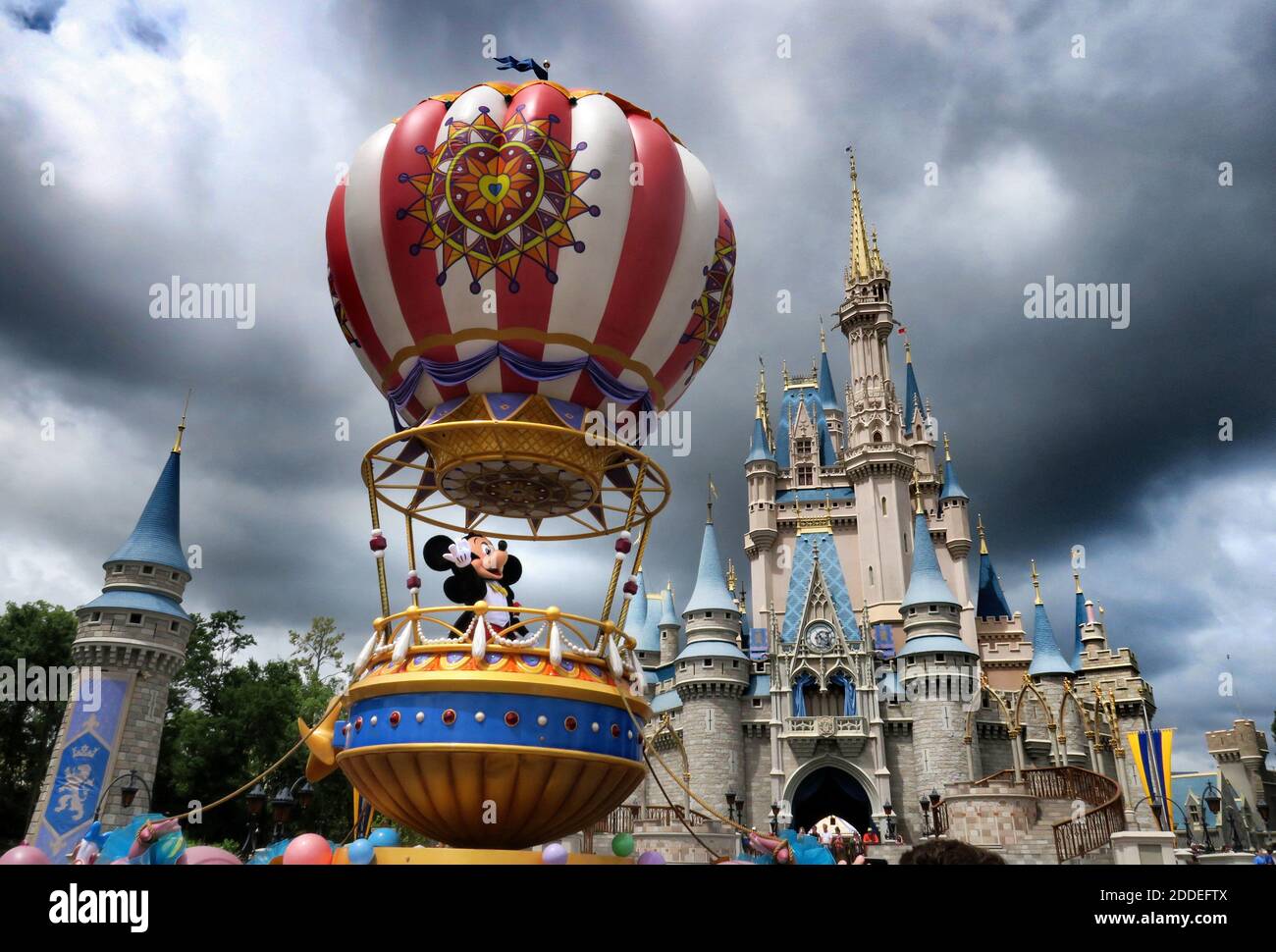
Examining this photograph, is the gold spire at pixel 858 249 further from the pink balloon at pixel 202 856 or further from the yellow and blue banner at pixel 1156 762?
the pink balloon at pixel 202 856

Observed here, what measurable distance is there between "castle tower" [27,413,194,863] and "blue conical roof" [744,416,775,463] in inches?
1203

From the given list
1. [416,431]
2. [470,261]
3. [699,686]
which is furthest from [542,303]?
[699,686]

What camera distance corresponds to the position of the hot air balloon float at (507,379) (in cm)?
685

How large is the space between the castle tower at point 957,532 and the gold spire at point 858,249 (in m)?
12.2

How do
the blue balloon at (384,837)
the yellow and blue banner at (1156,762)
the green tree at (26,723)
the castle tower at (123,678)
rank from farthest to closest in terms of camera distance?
1. the green tree at (26,723)
2. the yellow and blue banner at (1156,762)
3. the castle tower at (123,678)
4. the blue balloon at (384,837)

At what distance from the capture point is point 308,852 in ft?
20.5

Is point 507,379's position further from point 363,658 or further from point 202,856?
point 202,856

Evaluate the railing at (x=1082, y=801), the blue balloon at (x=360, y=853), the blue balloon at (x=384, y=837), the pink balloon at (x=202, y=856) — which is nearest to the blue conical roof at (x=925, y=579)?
the railing at (x=1082, y=801)

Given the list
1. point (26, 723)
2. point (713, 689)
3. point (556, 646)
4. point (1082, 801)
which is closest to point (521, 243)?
point (556, 646)

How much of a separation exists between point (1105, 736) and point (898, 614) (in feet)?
36.8

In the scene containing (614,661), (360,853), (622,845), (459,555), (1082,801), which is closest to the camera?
(360,853)

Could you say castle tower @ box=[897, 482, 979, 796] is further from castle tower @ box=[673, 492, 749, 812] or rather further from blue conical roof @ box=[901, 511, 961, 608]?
castle tower @ box=[673, 492, 749, 812]

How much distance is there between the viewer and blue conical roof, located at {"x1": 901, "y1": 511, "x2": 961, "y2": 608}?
40.2 metres

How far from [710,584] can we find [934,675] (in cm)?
1085
